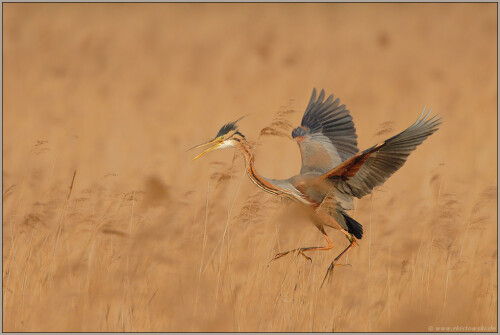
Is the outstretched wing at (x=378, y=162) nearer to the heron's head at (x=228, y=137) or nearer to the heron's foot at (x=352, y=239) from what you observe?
the heron's foot at (x=352, y=239)

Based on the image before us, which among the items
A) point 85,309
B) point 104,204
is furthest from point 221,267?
point 104,204

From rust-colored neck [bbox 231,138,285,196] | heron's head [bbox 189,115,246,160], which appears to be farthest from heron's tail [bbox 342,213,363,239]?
heron's head [bbox 189,115,246,160]

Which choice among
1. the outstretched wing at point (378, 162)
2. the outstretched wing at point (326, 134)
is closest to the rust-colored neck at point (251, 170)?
the outstretched wing at point (378, 162)

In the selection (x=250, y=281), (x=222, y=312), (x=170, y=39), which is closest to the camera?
(x=222, y=312)

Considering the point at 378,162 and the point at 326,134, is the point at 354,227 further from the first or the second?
the point at 326,134

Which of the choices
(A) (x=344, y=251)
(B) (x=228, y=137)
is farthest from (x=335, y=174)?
(B) (x=228, y=137)

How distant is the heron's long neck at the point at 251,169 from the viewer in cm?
469

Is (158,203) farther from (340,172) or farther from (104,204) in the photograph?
(340,172)

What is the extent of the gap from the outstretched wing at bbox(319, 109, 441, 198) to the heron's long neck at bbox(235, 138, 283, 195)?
0.34 meters

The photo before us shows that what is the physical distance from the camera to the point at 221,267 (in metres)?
4.28

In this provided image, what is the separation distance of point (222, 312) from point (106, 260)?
0.86 m

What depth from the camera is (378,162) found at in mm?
4496

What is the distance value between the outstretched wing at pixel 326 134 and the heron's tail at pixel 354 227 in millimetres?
613

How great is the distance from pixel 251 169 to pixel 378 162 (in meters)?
0.78
